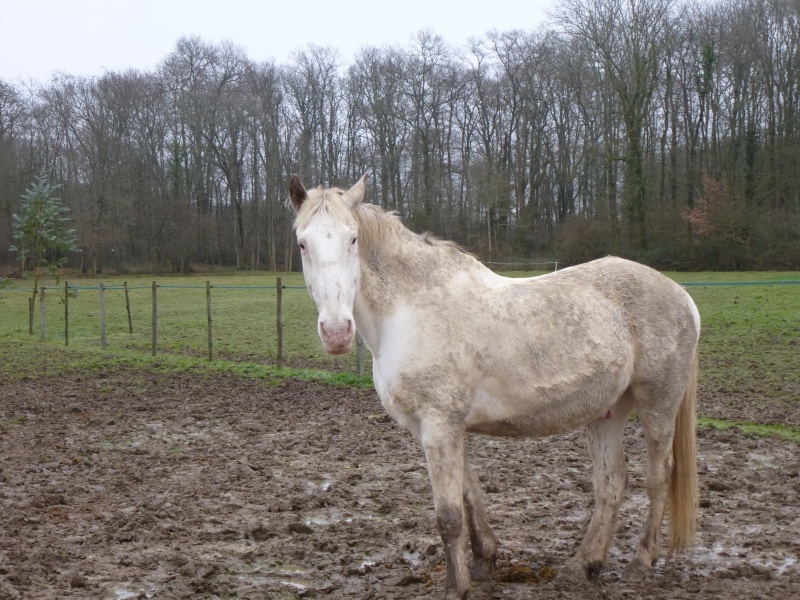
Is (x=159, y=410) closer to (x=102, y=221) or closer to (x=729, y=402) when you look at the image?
(x=729, y=402)

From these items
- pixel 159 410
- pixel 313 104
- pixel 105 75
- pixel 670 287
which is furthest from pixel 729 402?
pixel 105 75

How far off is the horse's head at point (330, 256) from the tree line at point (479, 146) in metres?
25.3

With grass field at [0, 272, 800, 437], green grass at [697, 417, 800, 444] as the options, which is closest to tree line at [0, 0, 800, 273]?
grass field at [0, 272, 800, 437]

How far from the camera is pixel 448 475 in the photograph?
11.0 feet

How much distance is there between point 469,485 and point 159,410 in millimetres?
6089

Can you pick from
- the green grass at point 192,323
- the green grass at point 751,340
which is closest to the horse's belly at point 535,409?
the green grass at point 751,340

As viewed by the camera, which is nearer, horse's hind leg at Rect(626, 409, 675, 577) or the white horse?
the white horse

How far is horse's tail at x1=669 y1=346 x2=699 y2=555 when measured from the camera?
3.99 metres

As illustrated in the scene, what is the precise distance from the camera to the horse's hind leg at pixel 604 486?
384 cm

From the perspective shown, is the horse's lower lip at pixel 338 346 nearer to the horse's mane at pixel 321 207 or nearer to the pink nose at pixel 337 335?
the pink nose at pixel 337 335

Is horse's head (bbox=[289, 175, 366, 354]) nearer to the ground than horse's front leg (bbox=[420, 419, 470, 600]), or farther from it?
farther from it

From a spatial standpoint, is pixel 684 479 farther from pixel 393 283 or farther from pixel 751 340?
pixel 751 340

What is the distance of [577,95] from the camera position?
34.1 m

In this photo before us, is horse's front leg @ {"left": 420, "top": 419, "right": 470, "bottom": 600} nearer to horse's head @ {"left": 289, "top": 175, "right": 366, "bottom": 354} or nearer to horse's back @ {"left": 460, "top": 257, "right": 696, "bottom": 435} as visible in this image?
horse's back @ {"left": 460, "top": 257, "right": 696, "bottom": 435}
